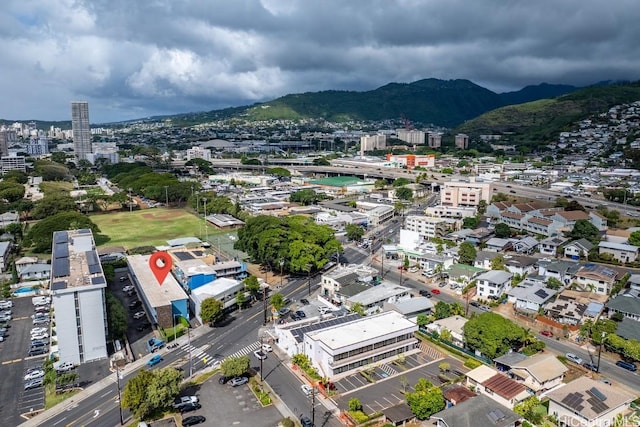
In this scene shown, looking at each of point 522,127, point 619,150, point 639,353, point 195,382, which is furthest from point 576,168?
point 195,382

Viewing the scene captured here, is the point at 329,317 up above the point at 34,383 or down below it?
above

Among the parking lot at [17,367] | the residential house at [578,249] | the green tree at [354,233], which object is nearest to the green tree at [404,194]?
the green tree at [354,233]

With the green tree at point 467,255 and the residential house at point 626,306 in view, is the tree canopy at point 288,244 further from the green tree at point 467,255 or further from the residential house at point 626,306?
the residential house at point 626,306

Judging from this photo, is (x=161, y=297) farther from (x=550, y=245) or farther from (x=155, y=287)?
(x=550, y=245)

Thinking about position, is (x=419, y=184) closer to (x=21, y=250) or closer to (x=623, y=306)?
(x=623, y=306)

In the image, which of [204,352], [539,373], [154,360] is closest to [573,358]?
[539,373]

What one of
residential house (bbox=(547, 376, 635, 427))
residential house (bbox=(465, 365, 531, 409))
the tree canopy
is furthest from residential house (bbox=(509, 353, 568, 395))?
the tree canopy
